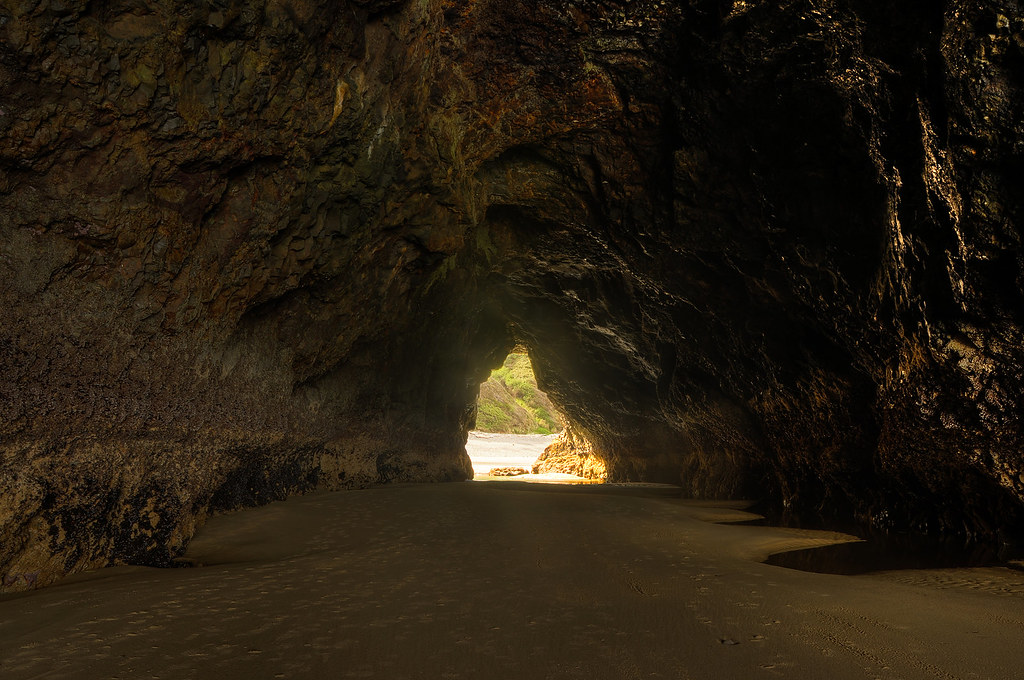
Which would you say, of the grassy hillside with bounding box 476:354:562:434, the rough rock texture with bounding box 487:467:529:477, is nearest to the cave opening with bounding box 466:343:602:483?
the grassy hillside with bounding box 476:354:562:434

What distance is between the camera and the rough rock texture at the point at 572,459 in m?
15.1

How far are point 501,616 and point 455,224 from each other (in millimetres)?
4887

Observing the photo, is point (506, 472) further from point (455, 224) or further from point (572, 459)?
point (455, 224)

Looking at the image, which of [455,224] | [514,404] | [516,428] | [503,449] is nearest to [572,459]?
[503,449]

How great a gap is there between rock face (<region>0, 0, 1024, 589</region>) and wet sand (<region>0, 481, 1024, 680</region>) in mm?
939

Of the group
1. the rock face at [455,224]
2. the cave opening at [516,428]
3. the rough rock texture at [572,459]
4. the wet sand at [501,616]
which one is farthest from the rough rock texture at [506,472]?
the wet sand at [501,616]

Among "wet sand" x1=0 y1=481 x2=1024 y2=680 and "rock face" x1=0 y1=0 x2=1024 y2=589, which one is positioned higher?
"rock face" x1=0 y1=0 x2=1024 y2=589

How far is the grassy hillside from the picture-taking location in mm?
30672

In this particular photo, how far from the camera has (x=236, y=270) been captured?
4.36 meters

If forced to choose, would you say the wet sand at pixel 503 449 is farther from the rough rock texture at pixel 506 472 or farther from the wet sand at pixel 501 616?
the wet sand at pixel 501 616

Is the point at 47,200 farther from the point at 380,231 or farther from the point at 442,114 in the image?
the point at 442,114

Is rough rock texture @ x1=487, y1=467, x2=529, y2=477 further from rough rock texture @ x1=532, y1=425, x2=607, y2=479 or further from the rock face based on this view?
the rock face

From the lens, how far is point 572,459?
57.2 feet

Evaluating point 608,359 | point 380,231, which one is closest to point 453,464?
point 608,359
